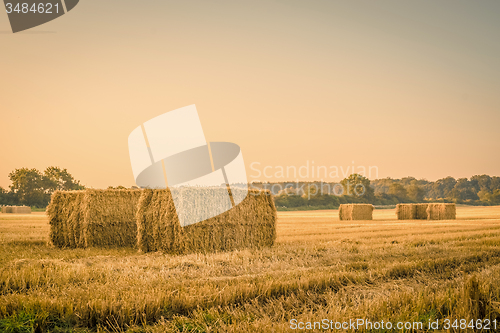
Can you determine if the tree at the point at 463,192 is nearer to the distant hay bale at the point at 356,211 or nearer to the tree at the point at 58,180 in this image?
the distant hay bale at the point at 356,211

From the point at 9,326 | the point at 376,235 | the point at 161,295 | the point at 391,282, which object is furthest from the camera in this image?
the point at 376,235

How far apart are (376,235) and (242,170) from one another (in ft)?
21.6

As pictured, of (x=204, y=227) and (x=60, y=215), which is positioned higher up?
(x=60, y=215)

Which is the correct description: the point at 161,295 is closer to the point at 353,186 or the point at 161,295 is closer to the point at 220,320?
the point at 220,320

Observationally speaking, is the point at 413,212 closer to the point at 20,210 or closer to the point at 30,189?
the point at 20,210

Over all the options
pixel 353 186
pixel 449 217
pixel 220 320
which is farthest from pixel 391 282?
pixel 353 186

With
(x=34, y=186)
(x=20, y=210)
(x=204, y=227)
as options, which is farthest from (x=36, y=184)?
(x=204, y=227)

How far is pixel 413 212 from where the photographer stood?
30281 mm

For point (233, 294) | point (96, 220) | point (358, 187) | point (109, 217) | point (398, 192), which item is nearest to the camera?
point (233, 294)

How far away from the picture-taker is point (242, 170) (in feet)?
35.2

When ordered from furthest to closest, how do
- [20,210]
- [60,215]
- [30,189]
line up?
[30,189] → [20,210] → [60,215]

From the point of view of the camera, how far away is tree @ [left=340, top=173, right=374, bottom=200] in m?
68.4

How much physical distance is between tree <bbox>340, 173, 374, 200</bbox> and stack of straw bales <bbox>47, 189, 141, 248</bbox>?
60.4 m

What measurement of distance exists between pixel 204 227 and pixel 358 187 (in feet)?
208
